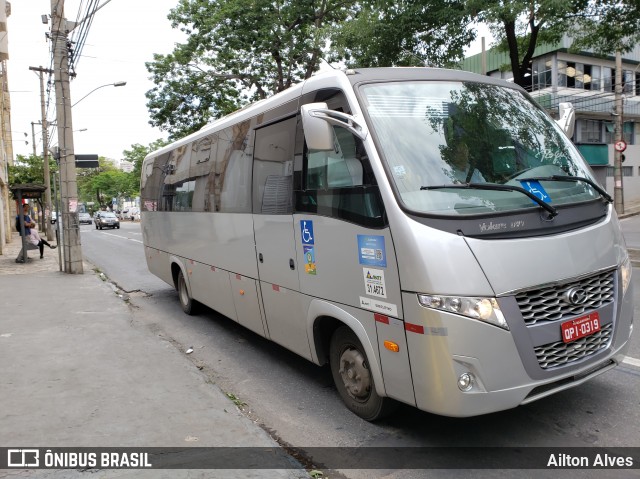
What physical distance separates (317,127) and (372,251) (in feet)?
3.12

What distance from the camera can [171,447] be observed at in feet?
11.8

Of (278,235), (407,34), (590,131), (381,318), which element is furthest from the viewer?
(590,131)

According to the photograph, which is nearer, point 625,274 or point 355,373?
point 625,274

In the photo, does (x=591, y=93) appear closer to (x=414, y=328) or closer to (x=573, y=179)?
(x=573, y=179)

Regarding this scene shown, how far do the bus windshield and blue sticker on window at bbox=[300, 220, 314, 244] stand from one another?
1.02 meters

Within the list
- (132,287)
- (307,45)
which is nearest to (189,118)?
(307,45)

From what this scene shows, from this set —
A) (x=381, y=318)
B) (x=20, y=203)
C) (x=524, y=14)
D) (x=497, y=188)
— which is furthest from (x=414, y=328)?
(x=20, y=203)

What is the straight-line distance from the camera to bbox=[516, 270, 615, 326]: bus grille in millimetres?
3176

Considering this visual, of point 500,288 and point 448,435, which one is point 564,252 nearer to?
point 500,288

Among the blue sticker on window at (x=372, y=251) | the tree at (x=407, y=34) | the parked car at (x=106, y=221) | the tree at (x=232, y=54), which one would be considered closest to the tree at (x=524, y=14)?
the tree at (x=407, y=34)

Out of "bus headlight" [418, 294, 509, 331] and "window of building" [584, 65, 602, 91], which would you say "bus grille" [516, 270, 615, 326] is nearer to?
"bus headlight" [418, 294, 509, 331]

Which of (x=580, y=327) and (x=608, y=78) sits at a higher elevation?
(x=608, y=78)

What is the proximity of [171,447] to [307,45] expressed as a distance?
723 inches

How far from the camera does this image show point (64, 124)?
1305 centimetres
